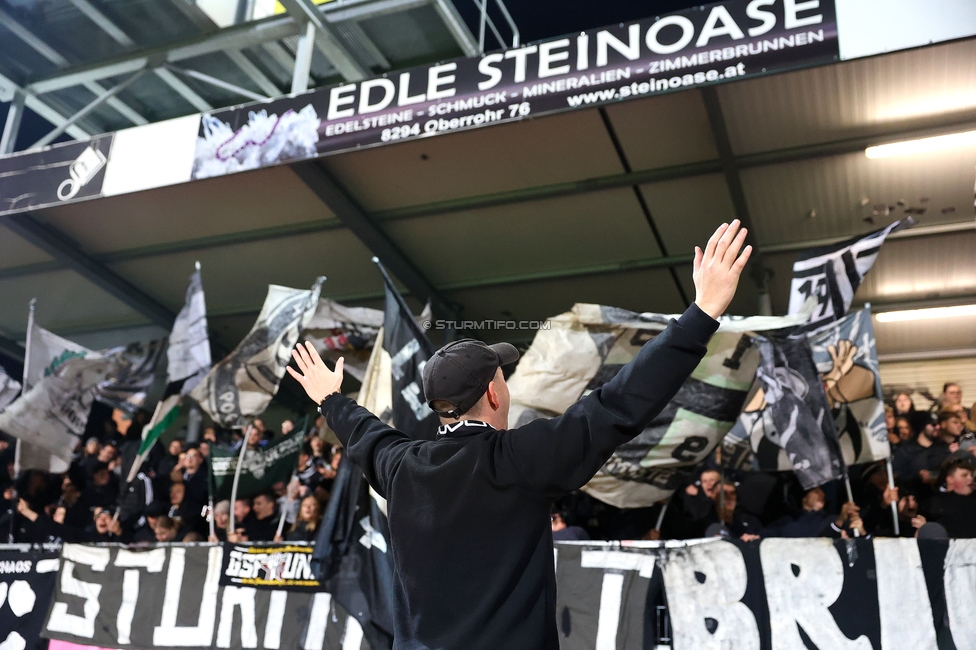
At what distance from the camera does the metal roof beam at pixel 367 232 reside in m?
9.56

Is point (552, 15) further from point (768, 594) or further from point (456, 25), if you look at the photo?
point (768, 594)

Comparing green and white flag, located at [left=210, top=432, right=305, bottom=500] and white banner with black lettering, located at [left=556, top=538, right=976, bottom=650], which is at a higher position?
green and white flag, located at [left=210, top=432, right=305, bottom=500]

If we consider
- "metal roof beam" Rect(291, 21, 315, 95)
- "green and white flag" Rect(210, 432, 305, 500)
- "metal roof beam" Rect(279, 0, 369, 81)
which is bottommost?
"green and white flag" Rect(210, 432, 305, 500)

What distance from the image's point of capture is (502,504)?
220 centimetres

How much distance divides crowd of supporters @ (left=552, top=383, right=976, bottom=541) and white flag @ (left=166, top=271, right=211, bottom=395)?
4010 millimetres

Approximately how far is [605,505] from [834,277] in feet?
9.83

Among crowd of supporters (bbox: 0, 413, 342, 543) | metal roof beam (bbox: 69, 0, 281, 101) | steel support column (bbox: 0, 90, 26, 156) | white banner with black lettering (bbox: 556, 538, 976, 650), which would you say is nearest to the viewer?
white banner with black lettering (bbox: 556, 538, 976, 650)

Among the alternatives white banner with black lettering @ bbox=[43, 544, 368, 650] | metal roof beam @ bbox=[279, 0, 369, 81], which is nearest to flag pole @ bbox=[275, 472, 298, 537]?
white banner with black lettering @ bbox=[43, 544, 368, 650]

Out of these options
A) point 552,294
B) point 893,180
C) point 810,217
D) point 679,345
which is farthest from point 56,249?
point 679,345

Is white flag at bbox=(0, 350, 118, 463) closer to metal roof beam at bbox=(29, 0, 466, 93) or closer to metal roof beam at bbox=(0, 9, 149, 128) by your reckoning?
metal roof beam at bbox=(29, 0, 466, 93)

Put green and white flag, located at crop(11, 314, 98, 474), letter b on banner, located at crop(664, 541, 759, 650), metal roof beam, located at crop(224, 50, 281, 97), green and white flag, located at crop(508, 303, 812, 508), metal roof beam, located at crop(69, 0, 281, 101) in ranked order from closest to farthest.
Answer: letter b on banner, located at crop(664, 541, 759, 650), green and white flag, located at crop(508, 303, 812, 508), green and white flag, located at crop(11, 314, 98, 474), metal roof beam, located at crop(69, 0, 281, 101), metal roof beam, located at crop(224, 50, 281, 97)

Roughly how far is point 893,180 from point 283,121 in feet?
20.1

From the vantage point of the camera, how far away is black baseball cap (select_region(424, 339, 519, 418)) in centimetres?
235

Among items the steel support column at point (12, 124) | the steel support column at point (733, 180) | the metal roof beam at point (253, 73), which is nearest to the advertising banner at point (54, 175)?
the steel support column at point (12, 124)
